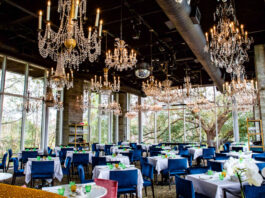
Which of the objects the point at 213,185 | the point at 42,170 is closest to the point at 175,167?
the point at 213,185

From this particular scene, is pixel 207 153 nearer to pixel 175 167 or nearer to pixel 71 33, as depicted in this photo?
pixel 175 167

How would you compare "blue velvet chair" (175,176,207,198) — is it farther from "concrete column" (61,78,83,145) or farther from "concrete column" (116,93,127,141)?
"concrete column" (116,93,127,141)

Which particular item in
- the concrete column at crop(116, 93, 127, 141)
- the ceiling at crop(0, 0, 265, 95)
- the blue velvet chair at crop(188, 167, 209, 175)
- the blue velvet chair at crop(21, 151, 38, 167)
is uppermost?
the ceiling at crop(0, 0, 265, 95)

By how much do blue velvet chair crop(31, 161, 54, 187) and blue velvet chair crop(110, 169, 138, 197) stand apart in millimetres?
2243

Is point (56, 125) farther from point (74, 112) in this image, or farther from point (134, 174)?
point (134, 174)

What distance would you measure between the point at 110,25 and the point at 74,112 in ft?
22.2

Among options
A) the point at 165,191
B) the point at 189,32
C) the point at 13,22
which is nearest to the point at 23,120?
the point at 13,22

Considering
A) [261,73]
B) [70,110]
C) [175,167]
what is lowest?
[175,167]

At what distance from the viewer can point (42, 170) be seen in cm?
564

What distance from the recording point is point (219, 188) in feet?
11.1

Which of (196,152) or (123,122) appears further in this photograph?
(123,122)

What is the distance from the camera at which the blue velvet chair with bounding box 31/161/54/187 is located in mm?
5590

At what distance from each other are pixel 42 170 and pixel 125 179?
8.24 ft

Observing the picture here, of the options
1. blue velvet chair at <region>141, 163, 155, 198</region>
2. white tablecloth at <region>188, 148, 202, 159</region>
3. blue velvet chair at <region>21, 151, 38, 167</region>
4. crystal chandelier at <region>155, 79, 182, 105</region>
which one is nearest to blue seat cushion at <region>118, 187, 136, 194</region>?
blue velvet chair at <region>141, 163, 155, 198</region>
